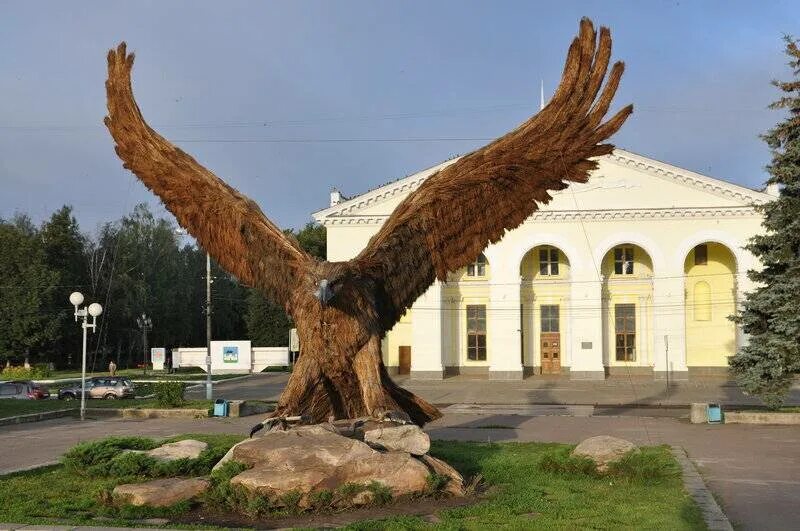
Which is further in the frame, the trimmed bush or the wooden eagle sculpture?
the trimmed bush

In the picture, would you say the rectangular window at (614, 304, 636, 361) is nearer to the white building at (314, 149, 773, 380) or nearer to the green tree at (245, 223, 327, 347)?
the white building at (314, 149, 773, 380)

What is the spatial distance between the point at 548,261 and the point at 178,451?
3690cm

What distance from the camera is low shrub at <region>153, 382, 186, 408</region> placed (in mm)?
25605

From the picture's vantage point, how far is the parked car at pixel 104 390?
31859 millimetres

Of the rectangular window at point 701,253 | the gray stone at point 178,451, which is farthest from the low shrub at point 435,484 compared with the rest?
the rectangular window at point 701,253

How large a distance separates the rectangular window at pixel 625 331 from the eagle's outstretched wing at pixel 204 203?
37.2 metres

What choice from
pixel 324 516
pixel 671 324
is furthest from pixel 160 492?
pixel 671 324

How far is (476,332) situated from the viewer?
46.2 m

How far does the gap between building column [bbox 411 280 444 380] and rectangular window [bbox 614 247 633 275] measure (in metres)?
10.4

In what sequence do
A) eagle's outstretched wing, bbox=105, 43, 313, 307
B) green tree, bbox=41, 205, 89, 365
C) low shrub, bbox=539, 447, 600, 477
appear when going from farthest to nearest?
green tree, bbox=41, 205, 89, 365, low shrub, bbox=539, 447, 600, 477, eagle's outstretched wing, bbox=105, 43, 313, 307

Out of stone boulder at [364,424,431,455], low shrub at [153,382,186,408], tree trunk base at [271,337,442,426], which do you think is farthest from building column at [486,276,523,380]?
stone boulder at [364,424,431,455]

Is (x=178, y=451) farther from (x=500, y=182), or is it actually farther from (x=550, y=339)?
(x=550, y=339)

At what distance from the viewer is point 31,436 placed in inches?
750

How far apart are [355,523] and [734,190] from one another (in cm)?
3906
